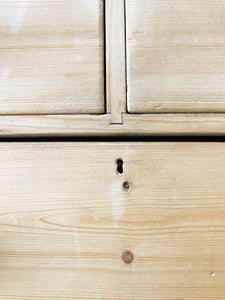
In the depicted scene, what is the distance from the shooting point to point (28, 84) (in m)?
0.39

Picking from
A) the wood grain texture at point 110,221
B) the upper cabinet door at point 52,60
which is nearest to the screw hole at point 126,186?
the wood grain texture at point 110,221

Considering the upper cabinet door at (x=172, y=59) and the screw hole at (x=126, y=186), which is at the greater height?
the upper cabinet door at (x=172, y=59)

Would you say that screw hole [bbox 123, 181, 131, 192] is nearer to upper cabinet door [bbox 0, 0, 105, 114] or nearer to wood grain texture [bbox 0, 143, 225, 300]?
wood grain texture [bbox 0, 143, 225, 300]

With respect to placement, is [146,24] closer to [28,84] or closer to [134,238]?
[28,84]

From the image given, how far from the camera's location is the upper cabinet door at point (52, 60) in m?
0.39

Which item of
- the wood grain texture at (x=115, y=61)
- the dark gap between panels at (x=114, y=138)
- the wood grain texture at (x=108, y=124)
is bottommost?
the dark gap between panels at (x=114, y=138)

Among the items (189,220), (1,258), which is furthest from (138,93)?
(1,258)

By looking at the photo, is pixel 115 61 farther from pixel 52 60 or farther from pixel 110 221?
pixel 110 221

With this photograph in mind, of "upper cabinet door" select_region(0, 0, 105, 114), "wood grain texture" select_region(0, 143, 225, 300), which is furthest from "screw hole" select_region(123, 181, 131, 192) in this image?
"upper cabinet door" select_region(0, 0, 105, 114)

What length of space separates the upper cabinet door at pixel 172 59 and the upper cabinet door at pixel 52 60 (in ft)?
0.16

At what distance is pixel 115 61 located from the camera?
1.27ft

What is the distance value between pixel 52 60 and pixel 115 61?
0.29 ft

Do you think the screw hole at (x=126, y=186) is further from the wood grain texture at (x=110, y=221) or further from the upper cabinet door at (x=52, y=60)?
the upper cabinet door at (x=52, y=60)

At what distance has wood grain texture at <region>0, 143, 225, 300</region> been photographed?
380 mm
